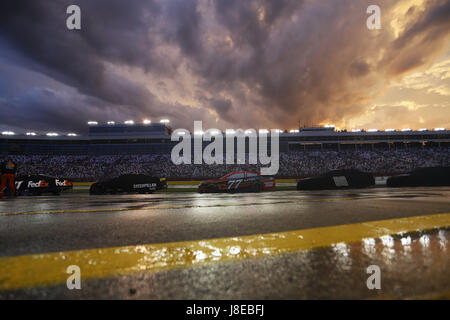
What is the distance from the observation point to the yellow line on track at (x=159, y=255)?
3.47 feet

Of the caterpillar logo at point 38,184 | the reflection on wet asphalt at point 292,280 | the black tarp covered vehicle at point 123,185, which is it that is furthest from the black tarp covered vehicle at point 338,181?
the caterpillar logo at point 38,184

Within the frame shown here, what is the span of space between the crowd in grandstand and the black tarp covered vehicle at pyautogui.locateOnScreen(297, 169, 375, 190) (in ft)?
65.0

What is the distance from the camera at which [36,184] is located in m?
11.0

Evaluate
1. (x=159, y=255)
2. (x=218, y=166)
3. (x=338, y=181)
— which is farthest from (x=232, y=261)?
(x=218, y=166)

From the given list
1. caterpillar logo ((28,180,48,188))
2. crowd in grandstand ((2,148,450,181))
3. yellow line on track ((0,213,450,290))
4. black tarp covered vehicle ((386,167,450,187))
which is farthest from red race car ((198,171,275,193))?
crowd in grandstand ((2,148,450,181))

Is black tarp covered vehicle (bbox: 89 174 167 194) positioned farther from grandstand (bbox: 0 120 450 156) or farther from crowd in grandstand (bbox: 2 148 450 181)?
grandstand (bbox: 0 120 450 156)

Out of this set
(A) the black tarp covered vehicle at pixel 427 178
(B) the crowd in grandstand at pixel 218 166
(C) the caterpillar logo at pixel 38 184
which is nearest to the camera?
(C) the caterpillar logo at pixel 38 184

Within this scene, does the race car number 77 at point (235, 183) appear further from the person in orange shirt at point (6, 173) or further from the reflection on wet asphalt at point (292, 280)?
the reflection on wet asphalt at point (292, 280)

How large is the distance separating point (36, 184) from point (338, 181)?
1702 centimetres

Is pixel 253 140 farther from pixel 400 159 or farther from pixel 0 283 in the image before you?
pixel 0 283

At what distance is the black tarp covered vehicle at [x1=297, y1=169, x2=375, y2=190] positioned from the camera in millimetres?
11500

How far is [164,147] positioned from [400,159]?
4489cm

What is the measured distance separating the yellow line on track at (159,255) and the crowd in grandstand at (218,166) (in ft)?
98.6
